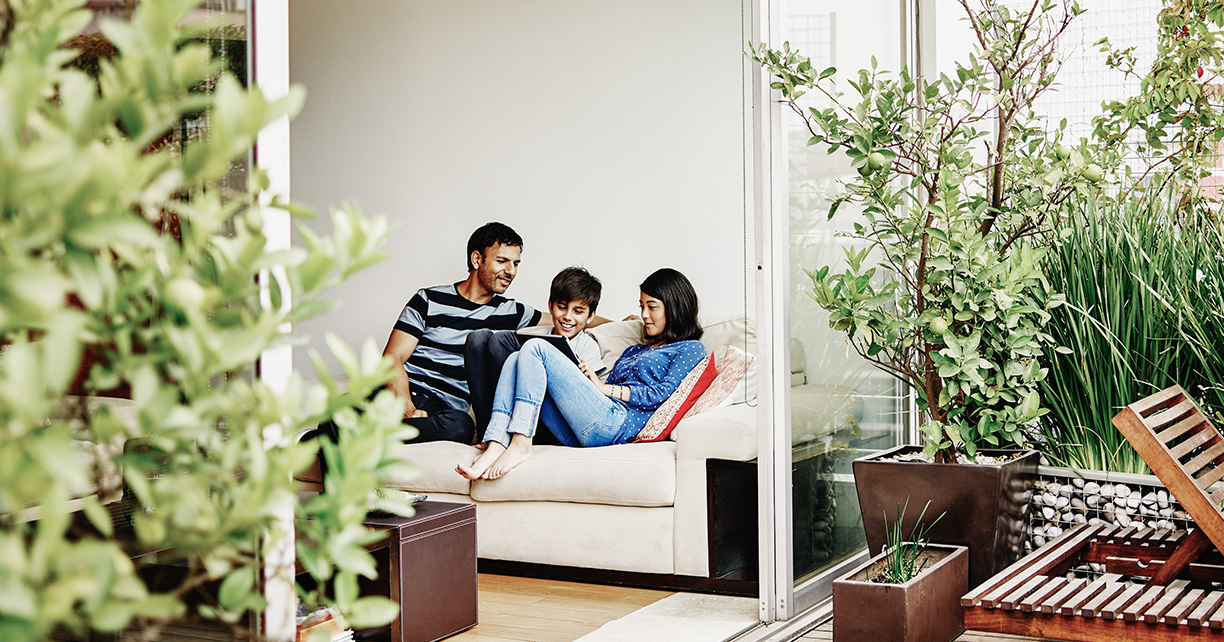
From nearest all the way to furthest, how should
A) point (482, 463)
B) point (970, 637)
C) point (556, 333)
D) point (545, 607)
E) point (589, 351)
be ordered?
point (970, 637)
point (545, 607)
point (482, 463)
point (589, 351)
point (556, 333)

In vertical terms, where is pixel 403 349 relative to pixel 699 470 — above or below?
above

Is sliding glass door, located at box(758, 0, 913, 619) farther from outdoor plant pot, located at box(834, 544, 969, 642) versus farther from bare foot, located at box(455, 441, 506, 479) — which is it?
bare foot, located at box(455, 441, 506, 479)

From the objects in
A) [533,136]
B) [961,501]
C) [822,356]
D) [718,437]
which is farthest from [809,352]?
[533,136]

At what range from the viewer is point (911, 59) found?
4012mm

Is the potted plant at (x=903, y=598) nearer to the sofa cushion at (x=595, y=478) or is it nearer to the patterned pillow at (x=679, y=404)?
the sofa cushion at (x=595, y=478)

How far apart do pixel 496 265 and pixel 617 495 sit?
1.39 m

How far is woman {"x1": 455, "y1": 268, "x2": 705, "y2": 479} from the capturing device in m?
3.64

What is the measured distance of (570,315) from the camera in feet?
13.9

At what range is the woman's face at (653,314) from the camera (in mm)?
4000

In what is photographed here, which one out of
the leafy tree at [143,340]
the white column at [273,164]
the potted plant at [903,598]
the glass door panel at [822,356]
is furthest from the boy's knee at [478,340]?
the leafy tree at [143,340]

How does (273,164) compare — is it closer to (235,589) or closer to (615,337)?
(235,589)

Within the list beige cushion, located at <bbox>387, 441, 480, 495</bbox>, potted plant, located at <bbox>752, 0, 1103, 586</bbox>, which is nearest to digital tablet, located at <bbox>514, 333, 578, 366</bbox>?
beige cushion, located at <bbox>387, 441, 480, 495</bbox>

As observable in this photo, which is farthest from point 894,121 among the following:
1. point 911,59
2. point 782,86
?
point 911,59

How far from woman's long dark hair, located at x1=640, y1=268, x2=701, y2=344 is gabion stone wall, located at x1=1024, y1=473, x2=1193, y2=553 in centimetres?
139
